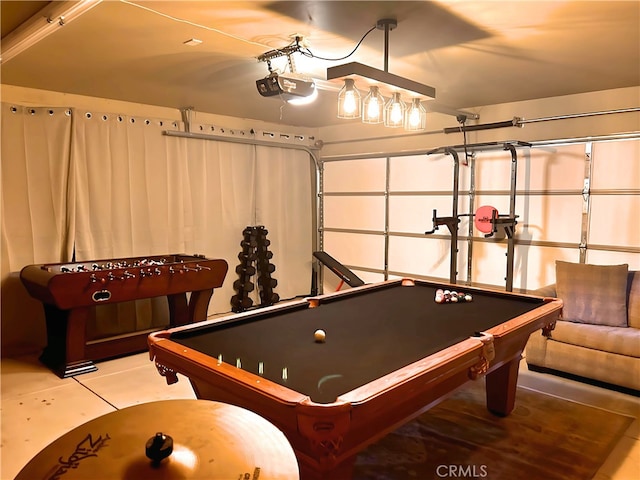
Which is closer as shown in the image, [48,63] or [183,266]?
[48,63]

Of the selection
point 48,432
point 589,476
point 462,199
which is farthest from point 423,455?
point 462,199

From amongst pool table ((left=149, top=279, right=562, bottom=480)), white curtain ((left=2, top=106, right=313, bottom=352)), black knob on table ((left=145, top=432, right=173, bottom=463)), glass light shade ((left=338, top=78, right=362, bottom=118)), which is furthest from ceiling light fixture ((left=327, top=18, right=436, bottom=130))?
white curtain ((left=2, top=106, right=313, bottom=352))

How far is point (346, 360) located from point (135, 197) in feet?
12.6

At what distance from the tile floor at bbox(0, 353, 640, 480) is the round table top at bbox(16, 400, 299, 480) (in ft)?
6.38

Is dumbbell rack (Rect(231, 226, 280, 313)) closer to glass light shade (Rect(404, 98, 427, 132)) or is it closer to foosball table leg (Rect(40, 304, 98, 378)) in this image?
foosball table leg (Rect(40, 304, 98, 378))

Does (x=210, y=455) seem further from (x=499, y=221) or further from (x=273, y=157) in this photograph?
(x=273, y=157)

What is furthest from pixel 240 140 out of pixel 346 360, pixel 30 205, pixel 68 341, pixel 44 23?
pixel 346 360

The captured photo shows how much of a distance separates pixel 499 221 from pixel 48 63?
418 centimetres

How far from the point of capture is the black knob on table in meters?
0.90

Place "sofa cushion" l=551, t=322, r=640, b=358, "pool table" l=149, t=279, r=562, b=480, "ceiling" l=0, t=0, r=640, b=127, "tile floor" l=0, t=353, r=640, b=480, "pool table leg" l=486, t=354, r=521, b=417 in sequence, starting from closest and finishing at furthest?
"pool table" l=149, t=279, r=562, b=480 < "ceiling" l=0, t=0, r=640, b=127 < "tile floor" l=0, t=353, r=640, b=480 < "pool table leg" l=486, t=354, r=521, b=417 < "sofa cushion" l=551, t=322, r=640, b=358

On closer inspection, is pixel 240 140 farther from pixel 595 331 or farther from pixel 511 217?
pixel 595 331

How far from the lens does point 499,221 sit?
4340 millimetres

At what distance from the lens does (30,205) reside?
13.9 feet

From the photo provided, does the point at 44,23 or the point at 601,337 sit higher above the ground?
the point at 44,23
